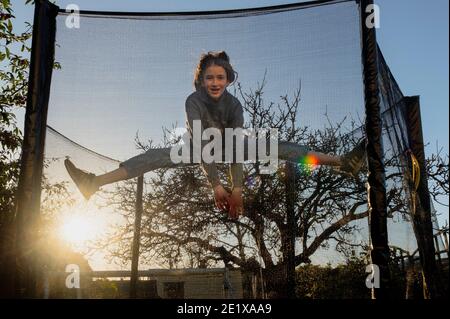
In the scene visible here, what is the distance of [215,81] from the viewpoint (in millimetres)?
2486

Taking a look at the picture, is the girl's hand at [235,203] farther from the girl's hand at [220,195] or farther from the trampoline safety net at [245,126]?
the trampoline safety net at [245,126]

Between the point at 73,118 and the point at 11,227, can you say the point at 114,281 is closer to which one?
the point at 11,227

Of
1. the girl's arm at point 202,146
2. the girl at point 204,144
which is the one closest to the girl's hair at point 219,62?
the girl at point 204,144

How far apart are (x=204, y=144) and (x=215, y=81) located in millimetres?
388

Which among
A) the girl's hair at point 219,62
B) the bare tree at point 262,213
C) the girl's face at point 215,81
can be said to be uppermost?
the girl's hair at point 219,62

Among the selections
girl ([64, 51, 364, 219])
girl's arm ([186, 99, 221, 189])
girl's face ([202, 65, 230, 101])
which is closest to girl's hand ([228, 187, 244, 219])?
girl ([64, 51, 364, 219])

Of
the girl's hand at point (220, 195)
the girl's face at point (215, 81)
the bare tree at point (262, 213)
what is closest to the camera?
the girl's hand at point (220, 195)

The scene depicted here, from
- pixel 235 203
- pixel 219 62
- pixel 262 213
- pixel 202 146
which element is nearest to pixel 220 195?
pixel 235 203

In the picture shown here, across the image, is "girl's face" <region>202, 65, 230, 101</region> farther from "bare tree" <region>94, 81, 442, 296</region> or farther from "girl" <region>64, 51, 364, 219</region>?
"bare tree" <region>94, 81, 442, 296</region>

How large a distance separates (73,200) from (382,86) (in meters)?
2.06

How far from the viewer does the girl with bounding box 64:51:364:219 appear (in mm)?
2285

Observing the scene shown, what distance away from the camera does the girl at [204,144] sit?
2285 millimetres

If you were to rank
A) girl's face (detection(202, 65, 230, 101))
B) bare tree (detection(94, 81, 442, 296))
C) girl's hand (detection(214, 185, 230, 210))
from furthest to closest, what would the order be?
1. girl's face (detection(202, 65, 230, 101))
2. bare tree (detection(94, 81, 442, 296))
3. girl's hand (detection(214, 185, 230, 210))
